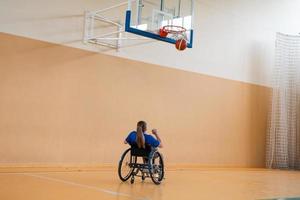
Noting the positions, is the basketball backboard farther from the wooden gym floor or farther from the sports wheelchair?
the wooden gym floor

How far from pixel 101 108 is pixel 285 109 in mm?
5343

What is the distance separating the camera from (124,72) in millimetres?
8023

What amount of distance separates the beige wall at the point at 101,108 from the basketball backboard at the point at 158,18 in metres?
1.19

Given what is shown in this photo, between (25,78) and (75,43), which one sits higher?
(75,43)

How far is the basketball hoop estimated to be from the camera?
6.91 metres

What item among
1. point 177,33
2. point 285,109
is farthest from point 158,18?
point 285,109

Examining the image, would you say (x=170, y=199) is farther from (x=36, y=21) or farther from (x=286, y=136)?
(x=286, y=136)

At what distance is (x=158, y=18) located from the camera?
7.16 metres

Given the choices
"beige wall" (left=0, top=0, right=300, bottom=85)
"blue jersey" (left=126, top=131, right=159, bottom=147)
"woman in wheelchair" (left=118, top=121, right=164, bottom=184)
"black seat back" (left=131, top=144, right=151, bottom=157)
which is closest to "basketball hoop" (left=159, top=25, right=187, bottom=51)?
"beige wall" (left=0, top=0, right=300, bottom=85)

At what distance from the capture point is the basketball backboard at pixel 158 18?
690 cm

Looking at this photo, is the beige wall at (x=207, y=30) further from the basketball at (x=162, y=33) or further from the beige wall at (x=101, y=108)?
the basketball at (x=162, y=33)

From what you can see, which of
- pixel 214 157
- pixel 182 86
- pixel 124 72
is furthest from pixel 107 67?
pixel 214 157

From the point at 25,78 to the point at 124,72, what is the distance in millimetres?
2027

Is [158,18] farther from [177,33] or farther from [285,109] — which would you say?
[285,109]
